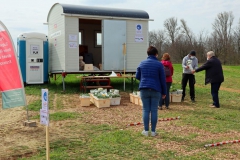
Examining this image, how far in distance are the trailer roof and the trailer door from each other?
12.5 inches

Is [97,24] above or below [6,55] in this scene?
above

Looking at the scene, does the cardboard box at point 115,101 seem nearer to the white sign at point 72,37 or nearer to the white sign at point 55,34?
the white sign at point 72,37

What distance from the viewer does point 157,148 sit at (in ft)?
16.4

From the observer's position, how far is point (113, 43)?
12352mm

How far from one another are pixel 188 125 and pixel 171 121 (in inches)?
19.4

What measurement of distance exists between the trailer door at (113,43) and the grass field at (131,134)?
3307 mm

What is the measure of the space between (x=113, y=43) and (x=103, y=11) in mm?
1329

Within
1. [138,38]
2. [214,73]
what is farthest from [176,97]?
[138,38]

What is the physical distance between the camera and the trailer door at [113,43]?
40.0 ft

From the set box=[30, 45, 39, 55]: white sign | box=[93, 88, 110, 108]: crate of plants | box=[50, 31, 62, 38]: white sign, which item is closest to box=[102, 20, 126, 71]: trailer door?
box=[50, 31, 62, 38]: white sign

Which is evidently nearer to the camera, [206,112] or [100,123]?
[100,123]

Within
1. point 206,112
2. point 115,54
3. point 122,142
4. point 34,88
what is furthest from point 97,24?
point 122,142

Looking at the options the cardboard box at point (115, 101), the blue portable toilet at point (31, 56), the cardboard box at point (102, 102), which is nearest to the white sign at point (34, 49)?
the blue portable toilet at point (31, 56)

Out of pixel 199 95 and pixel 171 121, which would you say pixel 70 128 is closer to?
pixel 171 121
